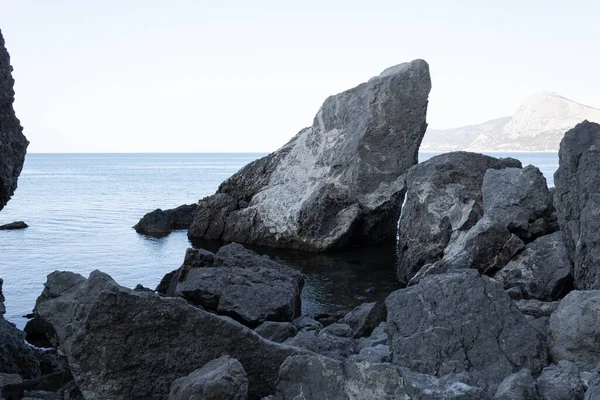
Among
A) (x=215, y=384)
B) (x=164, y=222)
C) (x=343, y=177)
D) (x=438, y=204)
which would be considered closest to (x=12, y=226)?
(x=164, y=222)

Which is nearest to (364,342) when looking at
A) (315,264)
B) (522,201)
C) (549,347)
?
(549,347)

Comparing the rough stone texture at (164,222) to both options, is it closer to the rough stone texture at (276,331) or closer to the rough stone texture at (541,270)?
the rough stone texture at (541,270)

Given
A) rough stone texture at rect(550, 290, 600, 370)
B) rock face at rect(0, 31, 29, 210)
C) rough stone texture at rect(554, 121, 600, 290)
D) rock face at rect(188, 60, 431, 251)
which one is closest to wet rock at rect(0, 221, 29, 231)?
rock face at rect(188, 60, 431, 251)

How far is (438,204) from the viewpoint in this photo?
21062 mm

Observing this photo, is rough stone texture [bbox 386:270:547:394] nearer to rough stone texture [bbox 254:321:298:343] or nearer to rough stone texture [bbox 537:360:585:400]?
rough stone texture [bbox 537:360:585:400]

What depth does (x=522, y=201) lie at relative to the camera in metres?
17.6

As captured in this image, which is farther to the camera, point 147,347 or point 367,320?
point 367,320

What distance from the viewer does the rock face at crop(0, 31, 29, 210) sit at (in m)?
12.1

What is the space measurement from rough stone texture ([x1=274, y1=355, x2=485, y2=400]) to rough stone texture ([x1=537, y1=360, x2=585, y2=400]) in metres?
0.79

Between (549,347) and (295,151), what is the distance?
78.1ft

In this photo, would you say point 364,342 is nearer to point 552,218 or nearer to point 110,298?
point 110,298

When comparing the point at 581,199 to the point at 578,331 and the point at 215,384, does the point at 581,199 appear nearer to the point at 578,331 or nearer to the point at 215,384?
the point at 578,331

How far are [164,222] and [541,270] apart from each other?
24.2m

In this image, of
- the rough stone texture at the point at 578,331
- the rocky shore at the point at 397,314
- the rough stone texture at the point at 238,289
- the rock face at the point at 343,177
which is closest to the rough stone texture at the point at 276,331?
the rocky shore at the point at 397,314
